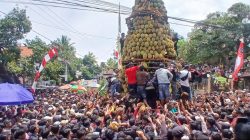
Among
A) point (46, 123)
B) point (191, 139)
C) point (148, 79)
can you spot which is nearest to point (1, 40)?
point (148, 79)

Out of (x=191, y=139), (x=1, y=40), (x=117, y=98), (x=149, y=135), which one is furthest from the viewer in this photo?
(x=1, y=40)

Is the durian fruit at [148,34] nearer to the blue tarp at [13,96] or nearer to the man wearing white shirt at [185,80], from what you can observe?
the man wearing white shirt at [185,80]

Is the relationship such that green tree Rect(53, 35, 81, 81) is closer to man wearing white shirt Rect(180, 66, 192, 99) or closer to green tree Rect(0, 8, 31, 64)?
green tree Rect(0, 8, 31, 64)

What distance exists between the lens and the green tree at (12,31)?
24.9 metres

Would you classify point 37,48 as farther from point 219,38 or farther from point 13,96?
point 13,96

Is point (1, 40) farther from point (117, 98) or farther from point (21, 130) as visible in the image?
point (21, 130)

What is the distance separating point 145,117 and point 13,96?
4854mm

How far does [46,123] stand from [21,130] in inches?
70.2

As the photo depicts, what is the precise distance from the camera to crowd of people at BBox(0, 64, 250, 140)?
7.36m

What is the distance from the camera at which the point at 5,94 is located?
1196 centimetres

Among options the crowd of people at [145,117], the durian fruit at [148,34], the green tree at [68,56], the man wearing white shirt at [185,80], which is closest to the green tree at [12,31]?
the crowd of people at [145,117]

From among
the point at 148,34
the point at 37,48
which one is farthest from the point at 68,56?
the point at 148,34

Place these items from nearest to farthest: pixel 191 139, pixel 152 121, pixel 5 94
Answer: pixel 191 139 < pixel 152 121 < pixel 5 94

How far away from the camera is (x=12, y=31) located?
25.2 meters
